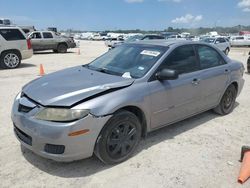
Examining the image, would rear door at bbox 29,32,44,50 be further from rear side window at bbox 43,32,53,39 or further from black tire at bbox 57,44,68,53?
black tire at bbox 57,44,68,53

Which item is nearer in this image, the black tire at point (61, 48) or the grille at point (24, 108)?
the grille at point (24, 108)

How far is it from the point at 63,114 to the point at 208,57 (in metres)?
3.23

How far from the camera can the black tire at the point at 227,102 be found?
19.1ft

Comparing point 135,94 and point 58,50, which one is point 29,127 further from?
point 58,50

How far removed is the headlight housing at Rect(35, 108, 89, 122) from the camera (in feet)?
10.7

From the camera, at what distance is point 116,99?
358 cm

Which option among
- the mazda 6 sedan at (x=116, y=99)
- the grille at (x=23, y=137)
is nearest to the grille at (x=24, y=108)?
the mazda 6 sedan at (x=116, y=99)

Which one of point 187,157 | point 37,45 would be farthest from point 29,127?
point 37,45

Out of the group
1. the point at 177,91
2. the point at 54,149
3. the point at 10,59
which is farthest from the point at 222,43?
the point at 54,149

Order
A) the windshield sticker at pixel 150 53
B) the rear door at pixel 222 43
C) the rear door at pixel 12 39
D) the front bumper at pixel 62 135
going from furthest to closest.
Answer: the rear door at pixel 222 43, the rear door at pixel 12 39, the windshield sticker at pixel 150 53, the front bumper at pixel 62 135

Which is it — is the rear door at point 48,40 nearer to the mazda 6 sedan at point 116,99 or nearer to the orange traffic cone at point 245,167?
the mazda 6 sedan at point 116,99

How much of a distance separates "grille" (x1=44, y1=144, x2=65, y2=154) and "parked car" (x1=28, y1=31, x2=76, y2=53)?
63.0ft

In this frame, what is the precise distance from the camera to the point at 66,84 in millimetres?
3828

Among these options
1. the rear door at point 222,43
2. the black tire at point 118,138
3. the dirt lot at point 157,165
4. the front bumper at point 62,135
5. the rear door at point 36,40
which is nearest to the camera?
the front bumper at point 62,135
